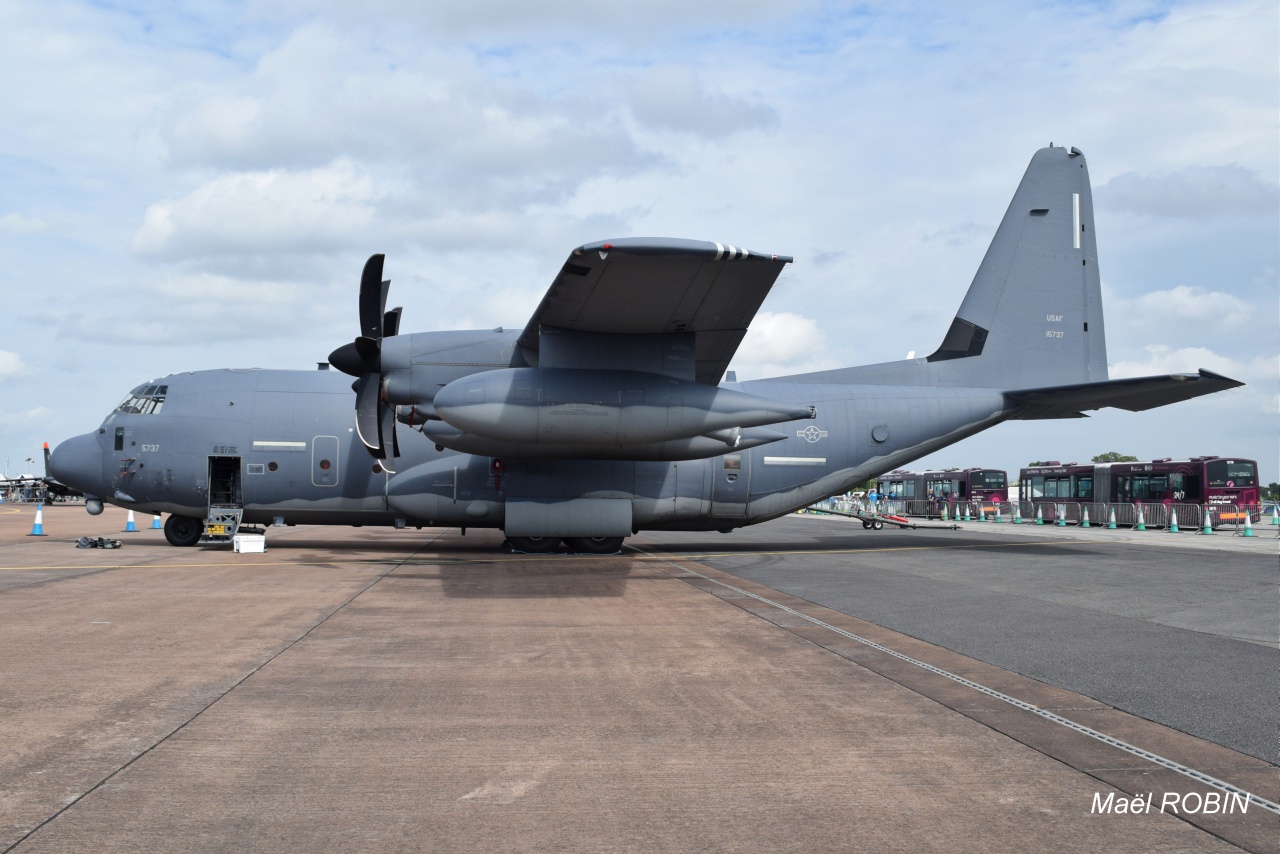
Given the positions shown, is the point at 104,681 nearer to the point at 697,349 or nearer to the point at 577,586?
the point at 577,586

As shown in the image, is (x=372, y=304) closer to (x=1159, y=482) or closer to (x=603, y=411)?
(x=603, y=411)

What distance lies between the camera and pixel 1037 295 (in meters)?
20.9

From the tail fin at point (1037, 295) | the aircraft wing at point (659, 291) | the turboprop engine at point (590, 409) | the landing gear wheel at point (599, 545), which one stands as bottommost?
the landing gear wheel at point (599, 545)

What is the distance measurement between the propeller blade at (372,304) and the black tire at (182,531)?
7.89m

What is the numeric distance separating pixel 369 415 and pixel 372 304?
208cm

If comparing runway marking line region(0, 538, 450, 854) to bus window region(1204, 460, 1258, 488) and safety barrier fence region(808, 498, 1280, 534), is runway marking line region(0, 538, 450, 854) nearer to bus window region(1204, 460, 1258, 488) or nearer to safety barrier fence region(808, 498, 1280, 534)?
safety barrier fence region(808, 498, 1280, 534)

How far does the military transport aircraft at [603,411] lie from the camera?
14.0 metres

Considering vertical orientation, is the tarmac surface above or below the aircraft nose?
below

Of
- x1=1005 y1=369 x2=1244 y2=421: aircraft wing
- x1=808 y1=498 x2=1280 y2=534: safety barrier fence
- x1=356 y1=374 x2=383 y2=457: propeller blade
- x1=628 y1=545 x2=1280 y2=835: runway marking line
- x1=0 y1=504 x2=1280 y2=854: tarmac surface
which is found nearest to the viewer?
x1=0 y1=504 x2=1280 y2=854: tarmac surface

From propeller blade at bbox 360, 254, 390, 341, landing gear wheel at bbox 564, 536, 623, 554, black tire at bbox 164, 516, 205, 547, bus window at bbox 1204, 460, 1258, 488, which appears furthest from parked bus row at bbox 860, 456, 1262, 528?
black tire at bbox 164, 516, 205, 547

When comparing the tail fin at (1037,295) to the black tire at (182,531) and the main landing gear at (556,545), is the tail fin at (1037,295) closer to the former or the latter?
the main landing gear at (556,545)

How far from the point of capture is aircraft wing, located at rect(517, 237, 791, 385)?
437 inches

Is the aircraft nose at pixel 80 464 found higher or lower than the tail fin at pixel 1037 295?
lower

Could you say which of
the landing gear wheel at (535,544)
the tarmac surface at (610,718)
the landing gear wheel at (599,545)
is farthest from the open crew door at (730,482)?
the tarmac surface at (610,718)
